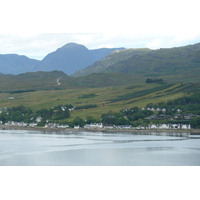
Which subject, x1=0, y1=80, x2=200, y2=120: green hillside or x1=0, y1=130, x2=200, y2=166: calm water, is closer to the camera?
x1=0, y1=130, x2=200, y2=166: calm water

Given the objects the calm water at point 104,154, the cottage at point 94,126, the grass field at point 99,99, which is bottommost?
the calm water at point 104,154

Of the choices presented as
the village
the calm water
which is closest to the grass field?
the village

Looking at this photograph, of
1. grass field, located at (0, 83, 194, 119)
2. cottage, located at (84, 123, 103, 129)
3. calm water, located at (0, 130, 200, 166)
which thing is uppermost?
grass field, located at (0, 83, 194, 119)

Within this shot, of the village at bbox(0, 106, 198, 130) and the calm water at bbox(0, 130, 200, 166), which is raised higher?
the village at bbox(0, 106, 198, 130)

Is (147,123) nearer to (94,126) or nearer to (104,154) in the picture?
(94,126)

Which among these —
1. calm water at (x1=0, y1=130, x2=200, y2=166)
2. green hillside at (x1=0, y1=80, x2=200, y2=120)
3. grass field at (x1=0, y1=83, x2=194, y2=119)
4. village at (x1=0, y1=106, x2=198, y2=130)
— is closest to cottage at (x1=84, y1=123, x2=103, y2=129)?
village at (x1=0, y1=106, x2=198, y2=130)

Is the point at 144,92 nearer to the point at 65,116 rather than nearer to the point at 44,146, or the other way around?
the point at 65,116

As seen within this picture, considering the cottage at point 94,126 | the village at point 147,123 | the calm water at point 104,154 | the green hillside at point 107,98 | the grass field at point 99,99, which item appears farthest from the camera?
the green hillside at point 107,98

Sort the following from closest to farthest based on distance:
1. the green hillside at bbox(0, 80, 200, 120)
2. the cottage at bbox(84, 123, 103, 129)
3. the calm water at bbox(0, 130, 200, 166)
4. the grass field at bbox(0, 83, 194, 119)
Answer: the calm water at bbox(0, 130, 200, 166) < the cottage at bbox(84, 123, 103, 129) < the grass field at bbox(0, 83, 194, 119) < the green hillside at bbox(0, 80, 200, 120)

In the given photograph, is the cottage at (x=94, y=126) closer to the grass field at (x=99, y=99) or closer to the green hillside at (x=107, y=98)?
the green hillside at (x=107, y=98)

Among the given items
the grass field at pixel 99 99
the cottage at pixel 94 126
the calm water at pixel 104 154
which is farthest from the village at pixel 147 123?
the calm water at pixel 104 154

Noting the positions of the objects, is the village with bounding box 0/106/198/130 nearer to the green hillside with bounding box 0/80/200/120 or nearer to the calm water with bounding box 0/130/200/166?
the green hillside with bounding box 0/80/200/120

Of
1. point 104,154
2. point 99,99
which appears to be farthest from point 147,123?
point 99,99

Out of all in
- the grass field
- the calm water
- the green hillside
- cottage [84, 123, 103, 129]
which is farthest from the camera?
the green hillside
